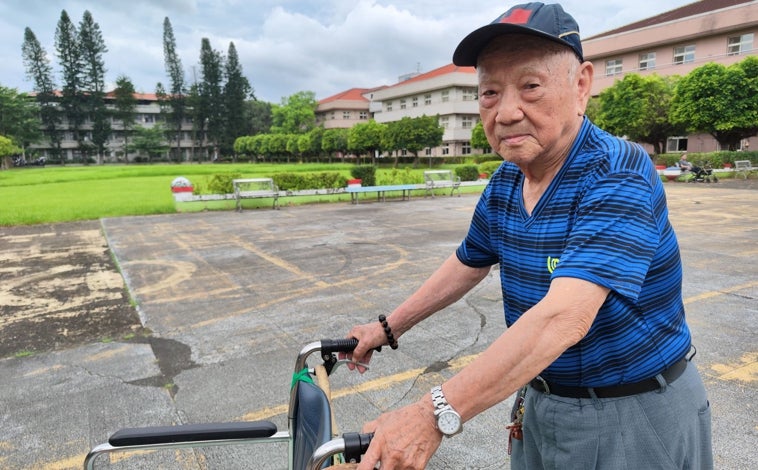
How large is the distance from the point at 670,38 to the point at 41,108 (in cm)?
7548

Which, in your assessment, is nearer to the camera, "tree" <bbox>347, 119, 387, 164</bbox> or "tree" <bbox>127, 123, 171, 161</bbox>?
"tree" <bbox>347, 119, 387, 164</bbox>

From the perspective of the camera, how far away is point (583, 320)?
1023 millimetres

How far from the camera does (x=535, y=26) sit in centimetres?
111

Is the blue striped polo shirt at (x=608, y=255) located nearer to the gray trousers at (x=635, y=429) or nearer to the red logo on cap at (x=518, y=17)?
the gray trousers at (x=635, y=429)

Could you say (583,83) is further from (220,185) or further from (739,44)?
(739,44)

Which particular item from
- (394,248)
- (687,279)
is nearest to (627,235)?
(687,279)

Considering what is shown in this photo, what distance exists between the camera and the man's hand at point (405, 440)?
983mm

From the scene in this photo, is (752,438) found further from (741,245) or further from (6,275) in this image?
(6,275)

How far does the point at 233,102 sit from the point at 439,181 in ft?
223

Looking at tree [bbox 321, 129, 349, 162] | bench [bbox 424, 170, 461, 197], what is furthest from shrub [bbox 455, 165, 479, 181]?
tree [bbox 321, 129, 349, 162]

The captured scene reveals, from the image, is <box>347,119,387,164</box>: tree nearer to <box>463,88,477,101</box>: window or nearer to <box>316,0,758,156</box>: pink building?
<box>316,0,758,156</box>: pink building

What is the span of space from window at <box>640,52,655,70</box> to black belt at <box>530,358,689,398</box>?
44393 millimetres

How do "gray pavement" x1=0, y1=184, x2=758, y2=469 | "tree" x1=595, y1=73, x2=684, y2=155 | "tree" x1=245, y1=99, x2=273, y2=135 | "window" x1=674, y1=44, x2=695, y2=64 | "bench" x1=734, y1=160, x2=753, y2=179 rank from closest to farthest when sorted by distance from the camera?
"gray pavement" x1=0, y1=184, x2=758, y2=469 < "bench" x1=734, y1=160, x2=753, y2=179 < "tree" x1=595, y1=73, x2=684, y2=155 < "window" x1=674, y1=44, x2=695, y2=64 < "tree" x1=245, y1=99, x2=273, y2=135

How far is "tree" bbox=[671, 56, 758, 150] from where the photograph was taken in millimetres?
25391
